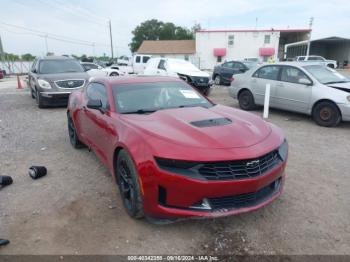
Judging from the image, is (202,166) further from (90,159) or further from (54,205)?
(90,159)

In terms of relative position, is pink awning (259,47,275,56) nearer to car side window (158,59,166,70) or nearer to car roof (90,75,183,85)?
car side window (158,59,166,70)

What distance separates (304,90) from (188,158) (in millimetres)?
5973

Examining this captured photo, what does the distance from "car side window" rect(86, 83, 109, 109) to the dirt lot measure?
111cm

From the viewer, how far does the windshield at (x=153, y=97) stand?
3920 millimetres

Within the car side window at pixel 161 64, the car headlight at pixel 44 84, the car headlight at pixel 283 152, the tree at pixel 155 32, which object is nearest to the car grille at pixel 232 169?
the car headlight at pixel 283 152

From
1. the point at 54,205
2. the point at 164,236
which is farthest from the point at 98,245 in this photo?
the point at 54,205

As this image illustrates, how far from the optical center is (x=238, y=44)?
4459 centimetres

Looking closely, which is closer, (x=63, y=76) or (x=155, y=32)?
(x=63, y=76)

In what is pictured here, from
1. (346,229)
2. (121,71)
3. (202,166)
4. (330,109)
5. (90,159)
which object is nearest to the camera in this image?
(202,166)

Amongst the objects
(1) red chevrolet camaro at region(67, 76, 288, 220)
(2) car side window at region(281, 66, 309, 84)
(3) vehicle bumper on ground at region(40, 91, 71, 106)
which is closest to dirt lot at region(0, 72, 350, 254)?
(1) red chevrolet camaro at region(67, 76, 288, 220)

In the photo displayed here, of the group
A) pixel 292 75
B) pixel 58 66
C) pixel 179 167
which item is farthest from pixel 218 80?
pixel 179 167

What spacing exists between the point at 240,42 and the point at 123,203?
44.6 m

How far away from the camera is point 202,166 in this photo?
272 centimetres

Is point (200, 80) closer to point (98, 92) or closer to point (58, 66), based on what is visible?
point (58, 66)
